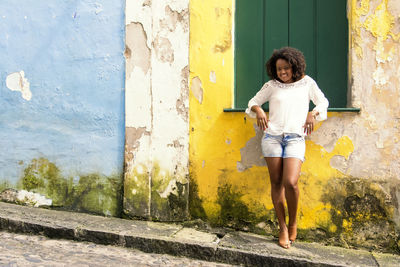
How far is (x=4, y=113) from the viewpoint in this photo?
443 centimetres

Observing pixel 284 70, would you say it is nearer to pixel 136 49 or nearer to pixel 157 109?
pixel 157 109

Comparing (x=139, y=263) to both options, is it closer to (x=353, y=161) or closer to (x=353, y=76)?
(x=353, y=161)

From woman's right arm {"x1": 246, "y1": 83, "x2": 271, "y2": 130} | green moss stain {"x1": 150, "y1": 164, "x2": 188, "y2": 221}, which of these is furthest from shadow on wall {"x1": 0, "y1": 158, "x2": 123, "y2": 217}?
woman's right arm {"x1": 246, "y1": 83, "x2": 271, "y2": 130}

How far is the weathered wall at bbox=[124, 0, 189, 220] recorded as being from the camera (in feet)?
12.5

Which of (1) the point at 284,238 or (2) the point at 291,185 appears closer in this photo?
(2) the point at 291,185

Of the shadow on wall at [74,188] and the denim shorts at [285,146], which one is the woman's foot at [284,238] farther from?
the shadow on wall at [74,188]

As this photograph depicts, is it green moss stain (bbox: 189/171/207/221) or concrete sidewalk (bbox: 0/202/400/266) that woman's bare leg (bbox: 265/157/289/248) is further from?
green moss stain (bbox: 189/171/207/221)

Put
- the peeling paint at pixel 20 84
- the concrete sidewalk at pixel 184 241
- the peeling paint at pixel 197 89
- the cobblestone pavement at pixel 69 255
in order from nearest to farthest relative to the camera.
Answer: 1. the cobblestone pavement at pixel 69 255
2. the concrete sidewalk at pixel 184 241
3. the peeling paint at pixel 197 89
4. the peeling paint at pixel 20 84

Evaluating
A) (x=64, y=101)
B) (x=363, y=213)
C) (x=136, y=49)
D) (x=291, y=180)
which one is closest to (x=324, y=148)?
(x=291, y=180)

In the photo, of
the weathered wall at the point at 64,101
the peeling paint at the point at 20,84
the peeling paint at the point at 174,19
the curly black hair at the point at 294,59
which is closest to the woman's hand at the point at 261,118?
the curly black hair at the point at 294,59

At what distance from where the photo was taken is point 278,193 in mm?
3344

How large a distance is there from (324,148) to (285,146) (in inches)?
17.6

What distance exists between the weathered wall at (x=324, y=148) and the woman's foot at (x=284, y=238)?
24 cm

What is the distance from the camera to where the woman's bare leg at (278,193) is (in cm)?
329
